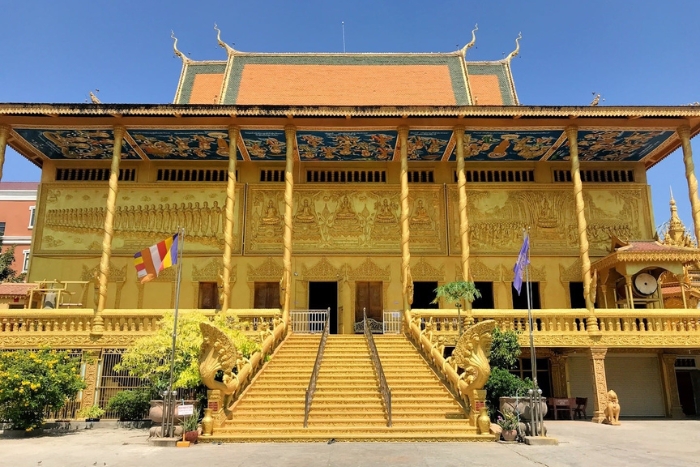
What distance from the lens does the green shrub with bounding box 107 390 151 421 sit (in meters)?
12.8

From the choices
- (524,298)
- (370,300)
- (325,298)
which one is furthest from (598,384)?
(325,298)

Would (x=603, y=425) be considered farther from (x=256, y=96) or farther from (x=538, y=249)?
(x=256, y=96)

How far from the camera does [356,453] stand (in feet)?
26.7

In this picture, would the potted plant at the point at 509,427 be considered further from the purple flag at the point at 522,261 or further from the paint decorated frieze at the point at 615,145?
the paint decorated frieze at the point at 615,145

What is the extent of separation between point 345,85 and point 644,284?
12.8m

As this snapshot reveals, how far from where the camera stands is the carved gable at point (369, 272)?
1897 cm

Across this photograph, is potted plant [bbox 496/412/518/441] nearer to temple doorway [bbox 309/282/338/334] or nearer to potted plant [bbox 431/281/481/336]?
potted plant [bbox 431/281/481/336]

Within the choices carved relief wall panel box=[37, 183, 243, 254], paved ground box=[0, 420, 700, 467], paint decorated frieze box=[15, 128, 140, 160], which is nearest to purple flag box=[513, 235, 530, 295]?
paved ground box=[0, 420, 700, 467]

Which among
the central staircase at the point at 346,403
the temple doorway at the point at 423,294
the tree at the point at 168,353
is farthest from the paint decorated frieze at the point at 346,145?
the tree at the point at 168,353

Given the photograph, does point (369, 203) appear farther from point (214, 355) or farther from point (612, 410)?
point (214, 355)

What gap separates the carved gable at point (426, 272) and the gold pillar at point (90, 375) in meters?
10.1

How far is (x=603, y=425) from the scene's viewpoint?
12766 millimetres

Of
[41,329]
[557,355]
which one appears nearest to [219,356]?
[41,329]

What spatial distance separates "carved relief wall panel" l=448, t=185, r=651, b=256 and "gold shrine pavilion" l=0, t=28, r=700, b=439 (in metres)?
0.05
